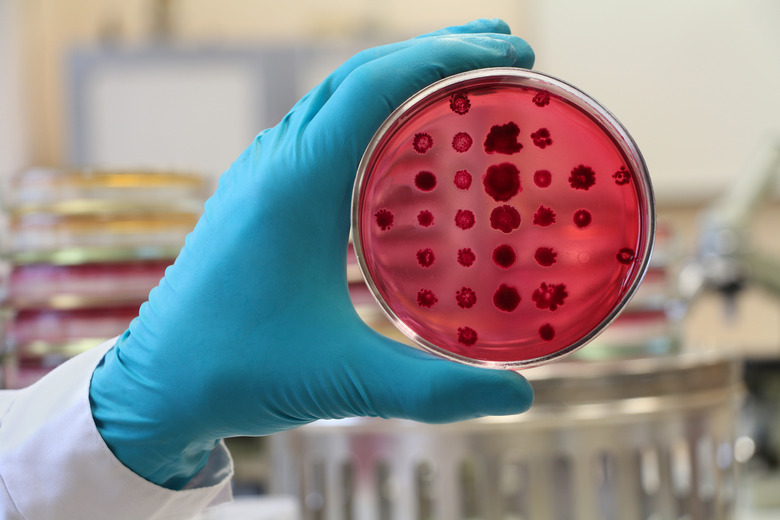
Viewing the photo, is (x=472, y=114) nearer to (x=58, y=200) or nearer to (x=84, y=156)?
(x=58, y=200)

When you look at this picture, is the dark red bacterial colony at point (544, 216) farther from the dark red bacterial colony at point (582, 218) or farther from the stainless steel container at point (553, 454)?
the stainless steel container at point (553, 454)

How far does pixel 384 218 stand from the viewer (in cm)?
60

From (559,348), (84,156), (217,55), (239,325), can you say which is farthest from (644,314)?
(84,156)

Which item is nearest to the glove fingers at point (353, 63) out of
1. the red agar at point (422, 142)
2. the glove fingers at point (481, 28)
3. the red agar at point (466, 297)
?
the glove fingers at point (481, 28)

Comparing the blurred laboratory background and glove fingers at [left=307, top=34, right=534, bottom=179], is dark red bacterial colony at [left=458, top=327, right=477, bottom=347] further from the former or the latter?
the blurred laboratory background

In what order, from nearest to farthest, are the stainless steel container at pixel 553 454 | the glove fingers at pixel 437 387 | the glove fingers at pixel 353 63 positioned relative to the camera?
the glove fingers at pixel 437 387, the glove fingers at pixel 353 63, the stainless steel container at pixel 553 454

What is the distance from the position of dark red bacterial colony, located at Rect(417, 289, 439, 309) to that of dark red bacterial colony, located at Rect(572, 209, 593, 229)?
0.39ft

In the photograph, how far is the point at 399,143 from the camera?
1.98ft

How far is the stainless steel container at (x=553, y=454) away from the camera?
92 centimetres

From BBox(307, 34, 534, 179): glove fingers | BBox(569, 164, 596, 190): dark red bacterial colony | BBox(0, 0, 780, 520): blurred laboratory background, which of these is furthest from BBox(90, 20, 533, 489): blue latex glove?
BBox(0, 0, 780, 520): blurred laboratory background

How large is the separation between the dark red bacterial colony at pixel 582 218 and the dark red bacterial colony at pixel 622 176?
0.10 feet

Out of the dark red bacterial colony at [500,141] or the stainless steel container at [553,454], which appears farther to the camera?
the stainless steel container at [553,454]

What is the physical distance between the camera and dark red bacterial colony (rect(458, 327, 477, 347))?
1.96 ft

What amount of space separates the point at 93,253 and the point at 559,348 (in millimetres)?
613
